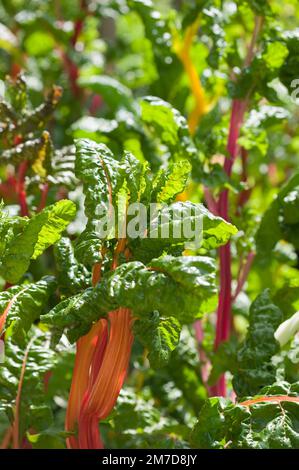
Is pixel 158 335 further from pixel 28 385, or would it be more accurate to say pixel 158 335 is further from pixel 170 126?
pixel 170 126

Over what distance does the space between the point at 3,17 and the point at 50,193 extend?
Result: 3.00 feet

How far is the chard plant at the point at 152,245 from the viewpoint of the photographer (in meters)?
0.86

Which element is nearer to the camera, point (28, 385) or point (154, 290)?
point (154, 290)

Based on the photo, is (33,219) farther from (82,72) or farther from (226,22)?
(82,72)

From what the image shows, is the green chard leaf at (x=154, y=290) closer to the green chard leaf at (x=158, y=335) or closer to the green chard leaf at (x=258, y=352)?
the green chard leaf at (x=158, y=335)

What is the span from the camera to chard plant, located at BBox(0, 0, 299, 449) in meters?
0.86

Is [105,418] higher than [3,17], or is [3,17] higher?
[3,17]

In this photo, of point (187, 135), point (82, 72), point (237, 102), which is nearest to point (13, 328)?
point (187, 135)

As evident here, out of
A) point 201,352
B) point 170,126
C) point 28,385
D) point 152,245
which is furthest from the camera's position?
point 201,352

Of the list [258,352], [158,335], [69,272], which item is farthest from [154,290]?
[258,352]

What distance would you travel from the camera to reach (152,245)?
868 millimetres

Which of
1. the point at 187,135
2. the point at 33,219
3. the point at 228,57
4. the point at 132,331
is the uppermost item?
the point at 228,57

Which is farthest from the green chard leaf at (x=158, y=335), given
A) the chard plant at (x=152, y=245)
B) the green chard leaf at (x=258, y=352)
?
the green chard leaf at (x=258, y=352)

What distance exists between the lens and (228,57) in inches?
50.8
